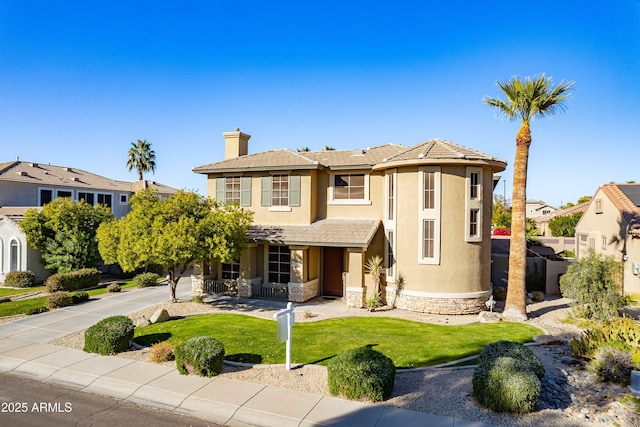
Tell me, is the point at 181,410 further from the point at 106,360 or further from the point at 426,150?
the point at 426,150

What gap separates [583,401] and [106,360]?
1305cm

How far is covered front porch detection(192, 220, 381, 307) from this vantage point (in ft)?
59.2

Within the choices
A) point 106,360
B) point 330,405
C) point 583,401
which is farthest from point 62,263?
point 583,401

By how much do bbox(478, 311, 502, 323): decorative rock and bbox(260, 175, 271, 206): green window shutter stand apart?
12.3 m

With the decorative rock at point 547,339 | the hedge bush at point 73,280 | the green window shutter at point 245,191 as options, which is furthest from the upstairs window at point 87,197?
the decorative rock at point 547,339

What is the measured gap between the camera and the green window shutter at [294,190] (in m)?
20.0

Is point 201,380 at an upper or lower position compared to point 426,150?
lower

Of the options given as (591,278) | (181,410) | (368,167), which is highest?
(368,167)

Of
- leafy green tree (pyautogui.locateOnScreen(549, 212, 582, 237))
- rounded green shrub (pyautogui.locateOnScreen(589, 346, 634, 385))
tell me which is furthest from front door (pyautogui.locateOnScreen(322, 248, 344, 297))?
leafy green tree (pyautogui.locateOnScreen(549, 212, 582, 237))

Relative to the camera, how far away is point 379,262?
18.0 metres

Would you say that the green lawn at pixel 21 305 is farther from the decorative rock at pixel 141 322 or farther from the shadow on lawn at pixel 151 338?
the shadow on lawn at pixel 151 338

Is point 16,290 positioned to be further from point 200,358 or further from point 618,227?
point 618,227

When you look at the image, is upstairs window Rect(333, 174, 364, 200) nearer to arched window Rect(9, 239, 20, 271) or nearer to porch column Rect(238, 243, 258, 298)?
porch column Rect(238, 243, 258, 298)

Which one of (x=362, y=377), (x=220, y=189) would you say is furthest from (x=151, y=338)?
(x=220, y=189)
